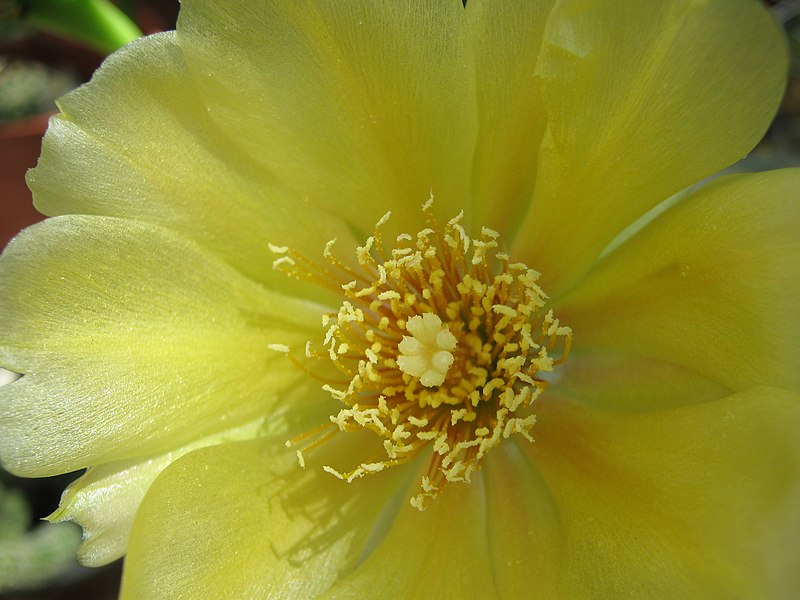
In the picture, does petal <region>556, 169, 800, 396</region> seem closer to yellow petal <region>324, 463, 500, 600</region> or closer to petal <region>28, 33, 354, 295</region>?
yellow petal <region>324, 463, 500, 600</region>

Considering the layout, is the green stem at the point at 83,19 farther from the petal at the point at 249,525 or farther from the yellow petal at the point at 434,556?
the yellow petal at the point at 434,556

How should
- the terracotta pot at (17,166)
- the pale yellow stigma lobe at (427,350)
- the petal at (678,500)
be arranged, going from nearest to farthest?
the petal at (678,500)
the pale yellow stigma lobe at (427,350)
the terracotta pot at (17,166)

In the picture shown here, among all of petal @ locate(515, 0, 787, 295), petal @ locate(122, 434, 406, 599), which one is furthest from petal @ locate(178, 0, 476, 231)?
petal @ locate(122, 434, 406, 599)

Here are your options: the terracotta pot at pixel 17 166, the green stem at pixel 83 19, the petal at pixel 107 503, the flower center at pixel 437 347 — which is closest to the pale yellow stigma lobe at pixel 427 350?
the flower center at pixel 437 347

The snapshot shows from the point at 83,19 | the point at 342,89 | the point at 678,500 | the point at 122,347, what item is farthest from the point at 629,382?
the point at 83,19

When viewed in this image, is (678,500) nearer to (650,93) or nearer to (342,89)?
(650,93)

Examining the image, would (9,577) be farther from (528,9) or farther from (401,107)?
(528,9)
